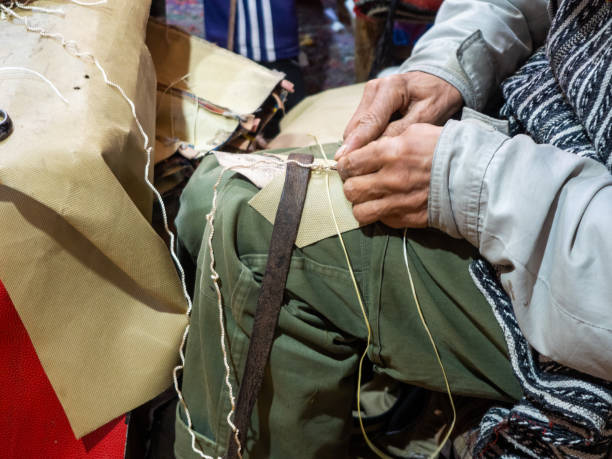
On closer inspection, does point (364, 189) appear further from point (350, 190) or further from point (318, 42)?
point (318, 42)

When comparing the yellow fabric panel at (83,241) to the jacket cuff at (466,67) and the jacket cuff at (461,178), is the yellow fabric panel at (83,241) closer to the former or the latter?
the jacket cuff at (461,178)

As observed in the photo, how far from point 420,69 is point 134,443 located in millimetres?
868

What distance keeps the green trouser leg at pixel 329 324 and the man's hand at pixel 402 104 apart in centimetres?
19

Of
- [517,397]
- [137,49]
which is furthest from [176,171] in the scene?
[517,397]

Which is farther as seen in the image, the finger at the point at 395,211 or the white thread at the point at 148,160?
the white thread at the point at 148,160

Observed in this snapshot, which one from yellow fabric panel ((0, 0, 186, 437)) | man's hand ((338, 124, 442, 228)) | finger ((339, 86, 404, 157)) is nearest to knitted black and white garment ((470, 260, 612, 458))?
man's hand ((338, 124, 442, 228))

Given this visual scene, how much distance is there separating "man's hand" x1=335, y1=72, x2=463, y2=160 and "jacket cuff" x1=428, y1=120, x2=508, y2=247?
0.55ft

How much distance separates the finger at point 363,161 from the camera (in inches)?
27.1

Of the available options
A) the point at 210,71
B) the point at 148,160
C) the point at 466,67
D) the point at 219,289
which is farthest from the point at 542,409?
the point at 210,71

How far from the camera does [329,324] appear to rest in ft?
2.41

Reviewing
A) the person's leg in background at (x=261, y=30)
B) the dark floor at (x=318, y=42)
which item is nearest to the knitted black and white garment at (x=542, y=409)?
the person's leg in background at (x=261, y=30)

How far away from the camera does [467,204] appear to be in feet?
2.01

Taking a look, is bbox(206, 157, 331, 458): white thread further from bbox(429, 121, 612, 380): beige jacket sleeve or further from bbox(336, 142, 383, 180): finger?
bbox(429, 121, 612, 380): beige jacket sleeve

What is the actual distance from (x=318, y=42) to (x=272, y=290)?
6.34 ft
